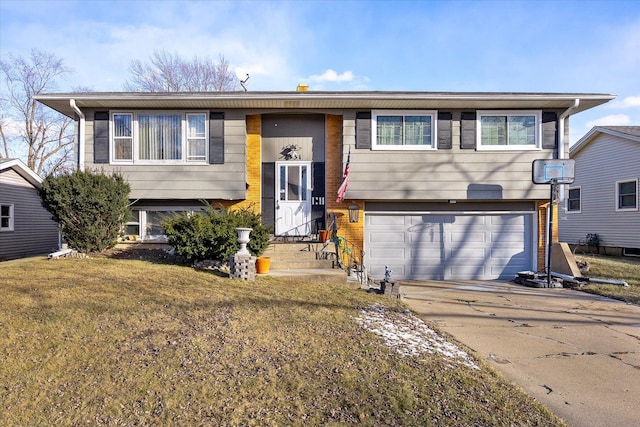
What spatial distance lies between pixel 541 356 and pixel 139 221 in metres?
9.83

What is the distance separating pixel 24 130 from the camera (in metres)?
26.1

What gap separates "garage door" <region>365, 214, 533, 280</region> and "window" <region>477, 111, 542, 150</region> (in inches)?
81.6

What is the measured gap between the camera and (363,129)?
10070 millimetres

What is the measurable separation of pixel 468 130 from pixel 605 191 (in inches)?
380

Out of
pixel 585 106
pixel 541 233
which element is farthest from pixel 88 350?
pixel 585 106

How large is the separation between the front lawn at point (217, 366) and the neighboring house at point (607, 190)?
12546 mm

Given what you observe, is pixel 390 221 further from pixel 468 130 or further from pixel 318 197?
pixel 468 130

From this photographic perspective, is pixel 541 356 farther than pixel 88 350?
Yes

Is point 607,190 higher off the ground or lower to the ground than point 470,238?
higher

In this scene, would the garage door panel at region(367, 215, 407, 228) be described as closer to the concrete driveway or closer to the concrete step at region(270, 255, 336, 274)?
the concrete driveway

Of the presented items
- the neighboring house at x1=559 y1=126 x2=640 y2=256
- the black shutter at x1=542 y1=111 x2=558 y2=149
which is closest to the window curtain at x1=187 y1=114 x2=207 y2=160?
the black shutter at x1=542 y1=111 x2=558 y2=149

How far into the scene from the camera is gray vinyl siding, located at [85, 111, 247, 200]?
987cm

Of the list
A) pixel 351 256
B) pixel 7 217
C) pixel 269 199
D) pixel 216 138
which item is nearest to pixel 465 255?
pixel 351 256

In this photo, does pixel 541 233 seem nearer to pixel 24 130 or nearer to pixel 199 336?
pixel 199 336
